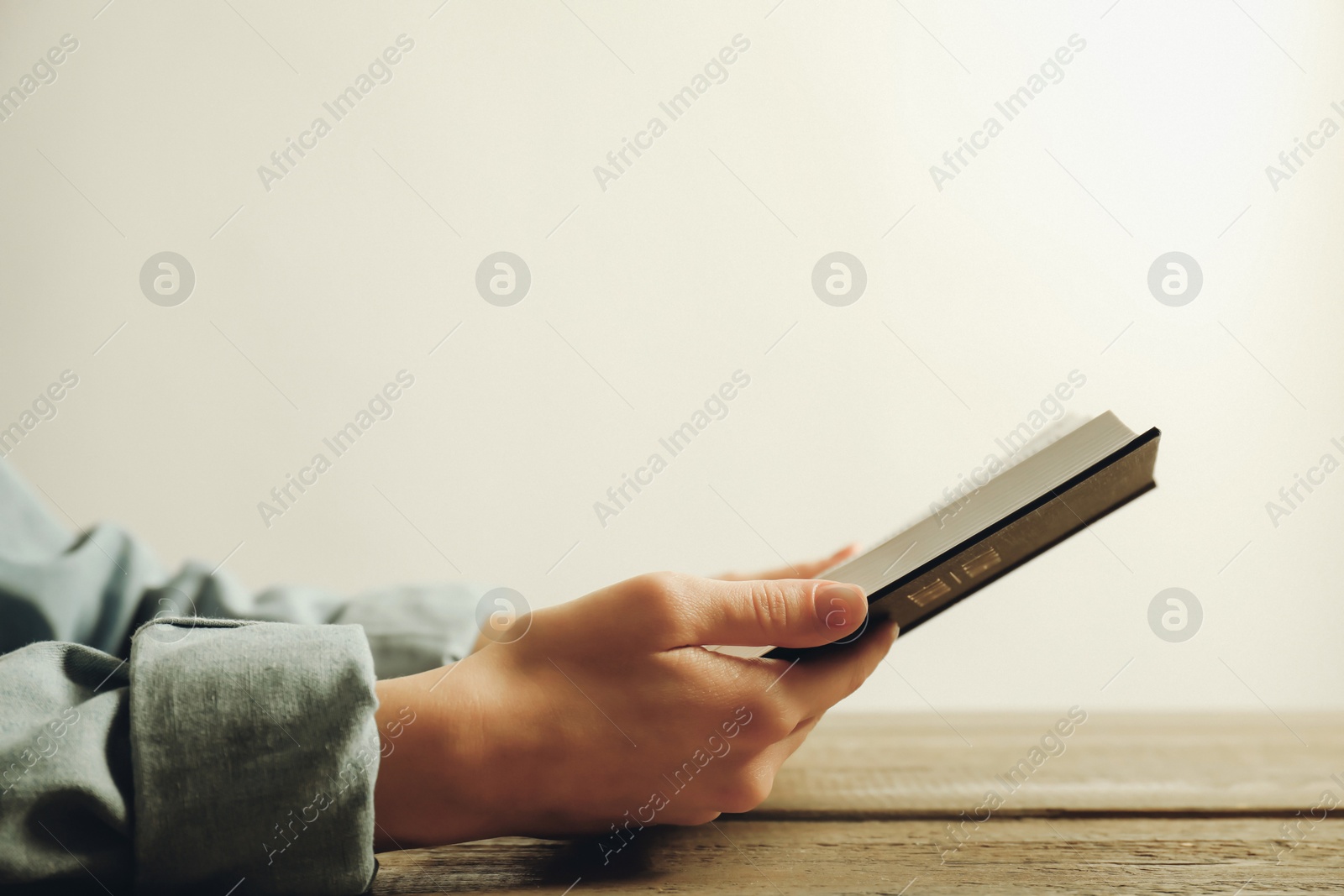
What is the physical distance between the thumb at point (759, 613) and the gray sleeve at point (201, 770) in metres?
0.16

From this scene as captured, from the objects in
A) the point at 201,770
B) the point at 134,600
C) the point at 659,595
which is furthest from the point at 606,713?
the point at 134,600

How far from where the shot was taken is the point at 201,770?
1.05 feet

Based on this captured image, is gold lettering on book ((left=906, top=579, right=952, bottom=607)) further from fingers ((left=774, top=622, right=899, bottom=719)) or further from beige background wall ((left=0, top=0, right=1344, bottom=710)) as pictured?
beige background wall ((left=0, top=0, right=1344, bottom=710))

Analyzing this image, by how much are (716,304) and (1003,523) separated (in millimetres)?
1463

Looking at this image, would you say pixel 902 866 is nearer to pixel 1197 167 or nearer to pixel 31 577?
pixel 31 577

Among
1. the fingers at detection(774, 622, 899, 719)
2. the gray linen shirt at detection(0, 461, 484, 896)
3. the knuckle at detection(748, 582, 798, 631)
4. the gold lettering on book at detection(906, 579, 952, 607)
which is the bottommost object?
the gray linen shirt at detection(0, 461, 484, 896)

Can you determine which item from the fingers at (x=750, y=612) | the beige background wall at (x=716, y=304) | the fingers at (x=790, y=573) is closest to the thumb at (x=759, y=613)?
the fingers at (x=750, y=612)

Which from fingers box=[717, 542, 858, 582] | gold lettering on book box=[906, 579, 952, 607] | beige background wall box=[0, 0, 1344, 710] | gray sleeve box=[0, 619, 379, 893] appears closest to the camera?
gray sleeve box=[0, 619, 379, 893]

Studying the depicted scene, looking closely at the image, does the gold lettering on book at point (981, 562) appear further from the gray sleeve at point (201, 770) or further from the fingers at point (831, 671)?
the gray sleeve at point (201, 770)

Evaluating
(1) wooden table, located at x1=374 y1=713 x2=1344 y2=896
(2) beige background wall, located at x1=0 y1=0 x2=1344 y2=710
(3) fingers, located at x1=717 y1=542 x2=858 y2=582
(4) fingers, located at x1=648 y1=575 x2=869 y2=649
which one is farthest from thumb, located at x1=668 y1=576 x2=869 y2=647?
(2) beige background wall, located at x1=0 y1=0 x2=1344 y2=710

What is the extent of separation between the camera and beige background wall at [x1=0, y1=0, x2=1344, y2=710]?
1766 mm

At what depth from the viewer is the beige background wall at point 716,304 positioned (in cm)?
177

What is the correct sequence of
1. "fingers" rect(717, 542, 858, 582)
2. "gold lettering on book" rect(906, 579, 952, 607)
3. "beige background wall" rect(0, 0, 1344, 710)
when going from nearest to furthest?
"gold lettering on book" rect(906, 579, 952, 607) → "fingers" rect(717, 542, 858, 582) → "beige background wall" rect(0, 0, 1344, 710)

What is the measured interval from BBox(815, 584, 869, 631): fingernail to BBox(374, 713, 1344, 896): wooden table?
0.12 m
